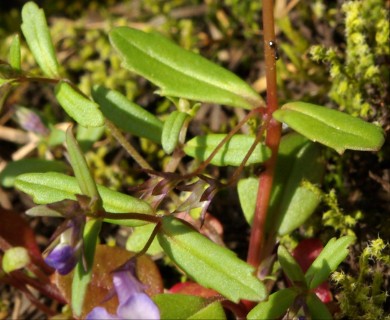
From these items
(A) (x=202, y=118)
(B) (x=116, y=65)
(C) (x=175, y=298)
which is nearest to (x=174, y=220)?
(C) (x=175, y=298)

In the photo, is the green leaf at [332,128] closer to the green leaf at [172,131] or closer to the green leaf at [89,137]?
the green leaf at [172,131]

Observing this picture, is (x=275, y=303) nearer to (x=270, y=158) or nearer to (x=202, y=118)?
(x=270, y=158)

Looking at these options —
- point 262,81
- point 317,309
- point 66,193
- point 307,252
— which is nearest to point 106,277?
point 66,193

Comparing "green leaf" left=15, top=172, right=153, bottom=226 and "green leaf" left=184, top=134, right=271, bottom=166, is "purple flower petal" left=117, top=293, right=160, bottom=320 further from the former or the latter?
"green leaf" left=184, top=134, right=271, bottom=166

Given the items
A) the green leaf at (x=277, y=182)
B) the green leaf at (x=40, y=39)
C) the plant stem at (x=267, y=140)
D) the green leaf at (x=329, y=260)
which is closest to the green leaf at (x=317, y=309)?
the green leaf at (x=329, y=260)

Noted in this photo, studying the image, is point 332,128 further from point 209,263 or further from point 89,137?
point 89,137

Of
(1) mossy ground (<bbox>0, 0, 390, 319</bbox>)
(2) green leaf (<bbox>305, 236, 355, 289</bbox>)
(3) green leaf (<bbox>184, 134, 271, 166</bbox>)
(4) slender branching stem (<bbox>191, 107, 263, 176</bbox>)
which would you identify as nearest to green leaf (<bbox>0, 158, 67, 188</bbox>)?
(1) mossy ground (<bbox>0, 0, 390, 319</bbox>)
